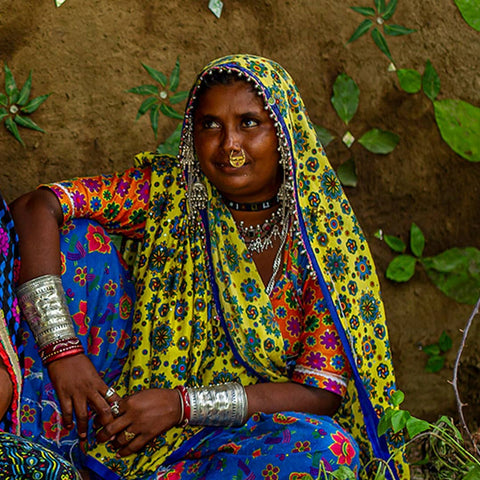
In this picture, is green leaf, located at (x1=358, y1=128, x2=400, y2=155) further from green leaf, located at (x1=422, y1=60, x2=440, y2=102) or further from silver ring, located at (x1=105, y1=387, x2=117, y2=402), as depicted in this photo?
silver ring, located at (x1=105, y1=387, x2=117, y2=402)

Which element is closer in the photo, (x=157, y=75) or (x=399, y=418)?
(x=399, y=418)

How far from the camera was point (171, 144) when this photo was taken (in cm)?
340

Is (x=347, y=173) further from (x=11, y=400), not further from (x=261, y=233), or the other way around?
(x=11, y=400)

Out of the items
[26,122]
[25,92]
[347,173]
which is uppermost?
[25,92]

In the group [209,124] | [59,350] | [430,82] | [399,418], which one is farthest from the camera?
[430,82]

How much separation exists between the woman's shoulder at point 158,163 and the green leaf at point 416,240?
1.38 meters

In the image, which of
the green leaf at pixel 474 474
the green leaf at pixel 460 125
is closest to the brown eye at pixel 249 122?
the green leaf at pixel 474 474

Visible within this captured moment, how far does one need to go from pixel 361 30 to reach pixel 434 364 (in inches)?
59.8

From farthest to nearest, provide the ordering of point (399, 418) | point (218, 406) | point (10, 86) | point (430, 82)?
point (430, 82) < point (10, 86) < point (218, 406) < point (399, 418)

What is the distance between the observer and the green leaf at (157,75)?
333 cm

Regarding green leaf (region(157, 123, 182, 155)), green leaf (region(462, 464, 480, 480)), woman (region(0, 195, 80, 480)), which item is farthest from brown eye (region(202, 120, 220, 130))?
green leaf (region(462, 464, 480, 480))

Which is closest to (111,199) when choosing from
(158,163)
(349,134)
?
(158,163)

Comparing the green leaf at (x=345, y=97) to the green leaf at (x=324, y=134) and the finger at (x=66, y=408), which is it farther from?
the finger at (x=66, y=408)

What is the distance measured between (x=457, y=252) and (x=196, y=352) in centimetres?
168
